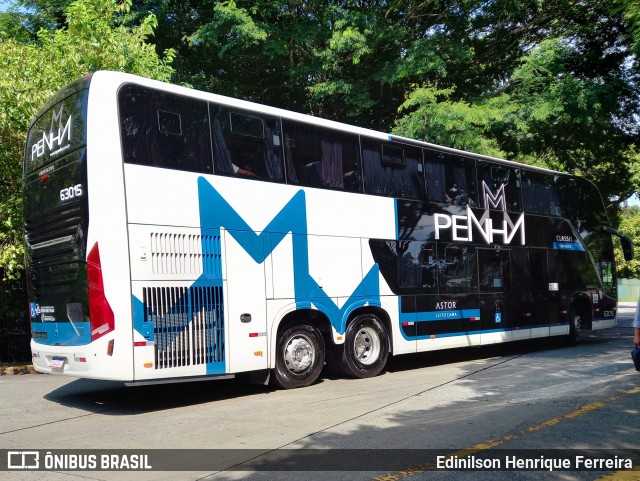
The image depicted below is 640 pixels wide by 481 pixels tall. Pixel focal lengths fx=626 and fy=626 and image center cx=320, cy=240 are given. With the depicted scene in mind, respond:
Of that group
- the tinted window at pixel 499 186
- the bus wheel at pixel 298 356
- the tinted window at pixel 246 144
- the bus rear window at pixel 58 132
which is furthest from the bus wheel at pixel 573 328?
the bus rear window at pixel 58 132

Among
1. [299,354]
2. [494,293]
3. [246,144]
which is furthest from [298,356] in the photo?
[494,293]

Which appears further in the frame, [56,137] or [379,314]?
[379,314]

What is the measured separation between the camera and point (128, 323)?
7570 mm

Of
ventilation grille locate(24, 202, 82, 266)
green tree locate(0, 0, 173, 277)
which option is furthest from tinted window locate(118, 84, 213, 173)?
green tree locate(0, 0, 173, 277)

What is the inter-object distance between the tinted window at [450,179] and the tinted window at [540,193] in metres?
2.02

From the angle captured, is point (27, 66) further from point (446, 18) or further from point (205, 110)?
point (446, 18)

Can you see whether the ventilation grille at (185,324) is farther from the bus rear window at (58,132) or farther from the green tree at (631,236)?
the green tree at (631,236)

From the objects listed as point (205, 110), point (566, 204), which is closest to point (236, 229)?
point (205, 110)

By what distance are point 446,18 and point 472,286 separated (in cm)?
909

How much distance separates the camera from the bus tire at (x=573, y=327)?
15.4 metres

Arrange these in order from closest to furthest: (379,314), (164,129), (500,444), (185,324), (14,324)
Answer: (500,444) → (185,324) → (164,129) → (379,314) → (14,324)

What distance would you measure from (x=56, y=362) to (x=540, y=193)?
11211 mm

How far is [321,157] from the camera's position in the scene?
1032 centimetres

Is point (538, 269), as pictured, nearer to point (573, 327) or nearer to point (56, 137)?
point (573, 327)
